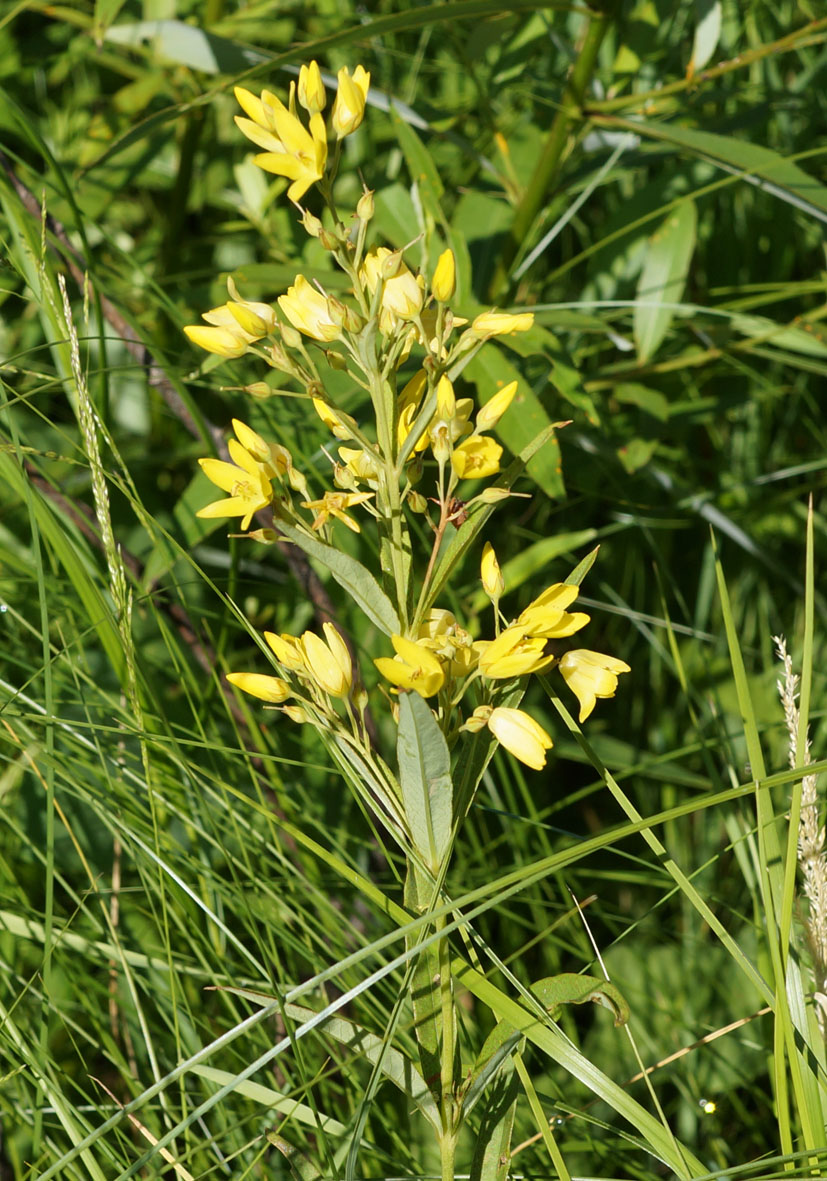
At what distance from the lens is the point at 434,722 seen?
19.7 inches

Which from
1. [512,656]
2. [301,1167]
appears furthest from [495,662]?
[301,1167]

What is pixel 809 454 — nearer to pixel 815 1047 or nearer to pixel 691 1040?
pixel 691 1040

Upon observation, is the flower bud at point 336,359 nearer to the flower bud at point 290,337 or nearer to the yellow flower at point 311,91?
the flower bud at point 290,337

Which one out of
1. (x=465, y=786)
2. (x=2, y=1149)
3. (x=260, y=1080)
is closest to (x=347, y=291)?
(x=465, y=786)

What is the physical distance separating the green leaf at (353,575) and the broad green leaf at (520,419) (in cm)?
44

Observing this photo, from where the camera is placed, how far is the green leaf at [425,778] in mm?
498

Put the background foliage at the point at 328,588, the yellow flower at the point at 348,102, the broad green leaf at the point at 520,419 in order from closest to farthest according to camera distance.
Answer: the yellow flower at the point at 348,102, the background foliage at the point at 328,588, the broad green leaf at the point at 520,419

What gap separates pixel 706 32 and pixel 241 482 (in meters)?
0.91

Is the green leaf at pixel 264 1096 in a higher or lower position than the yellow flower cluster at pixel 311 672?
lower

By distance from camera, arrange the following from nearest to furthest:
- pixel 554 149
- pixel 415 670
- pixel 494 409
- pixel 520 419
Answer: pixel 415 670
pixel 494 409
pixel 520 419
pixel 554 149

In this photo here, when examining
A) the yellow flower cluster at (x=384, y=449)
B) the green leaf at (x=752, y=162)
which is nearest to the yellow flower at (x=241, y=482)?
the yellow flower cluster at (x=384, y=449)

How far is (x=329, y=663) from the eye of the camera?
0.57 metres

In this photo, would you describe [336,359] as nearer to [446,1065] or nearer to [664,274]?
[446,1065]

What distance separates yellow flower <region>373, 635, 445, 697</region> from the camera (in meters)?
0.49
